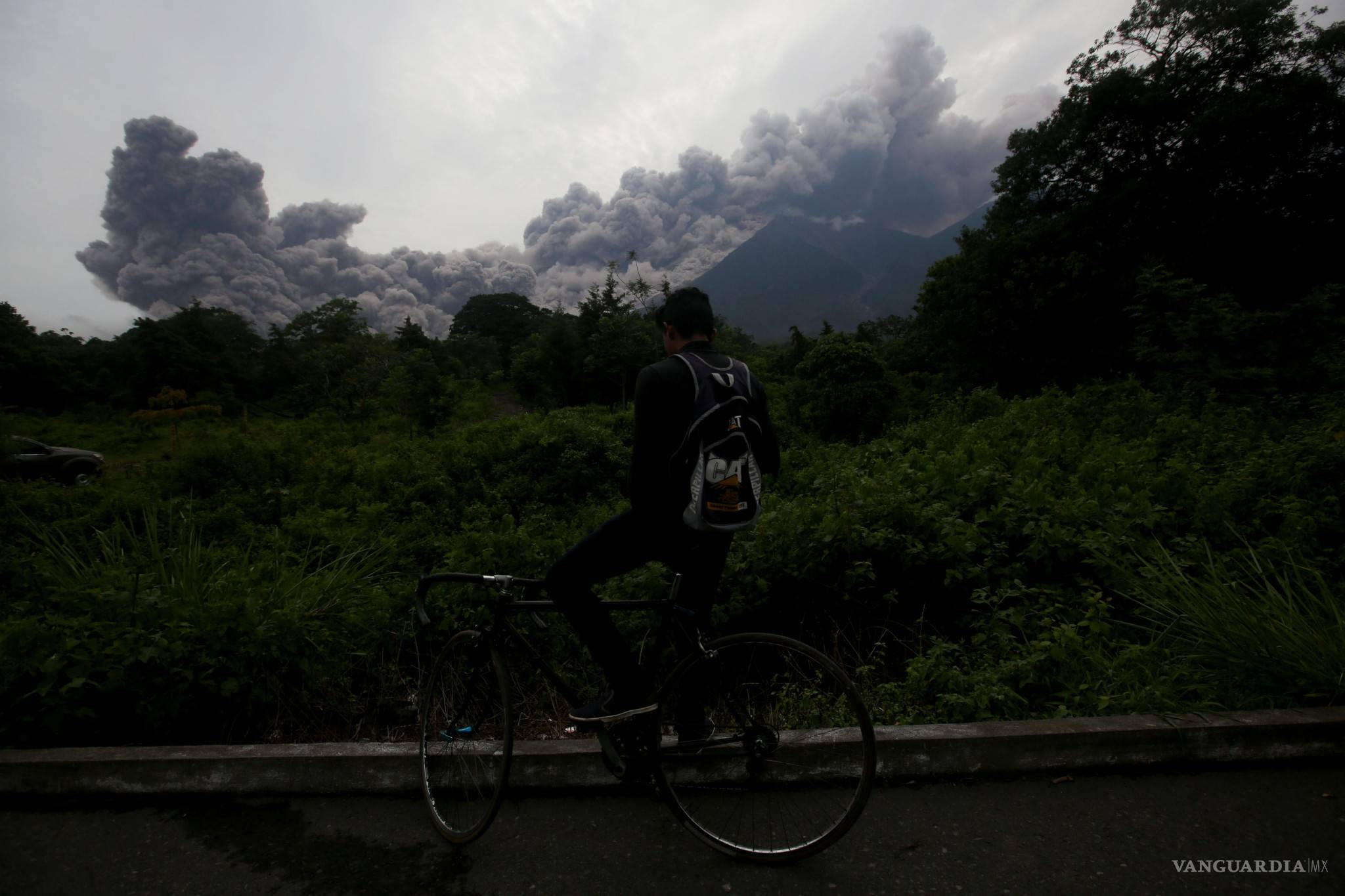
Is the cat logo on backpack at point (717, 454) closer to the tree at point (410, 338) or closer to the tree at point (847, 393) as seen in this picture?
the tree at point (847, 393)

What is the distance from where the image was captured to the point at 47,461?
17.3m

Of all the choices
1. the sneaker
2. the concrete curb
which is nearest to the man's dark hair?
the sneaker

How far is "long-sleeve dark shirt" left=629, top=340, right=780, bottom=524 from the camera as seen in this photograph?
2127mm

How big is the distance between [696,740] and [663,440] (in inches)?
42.3

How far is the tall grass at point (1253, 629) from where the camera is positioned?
2736 mm

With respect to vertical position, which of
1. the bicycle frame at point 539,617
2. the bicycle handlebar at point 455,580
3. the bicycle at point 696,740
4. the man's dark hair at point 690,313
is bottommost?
the bicycle at point 696,740

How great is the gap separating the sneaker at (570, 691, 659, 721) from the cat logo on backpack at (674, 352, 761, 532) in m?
0.70

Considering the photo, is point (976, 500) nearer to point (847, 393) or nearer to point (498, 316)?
point (847, 393)

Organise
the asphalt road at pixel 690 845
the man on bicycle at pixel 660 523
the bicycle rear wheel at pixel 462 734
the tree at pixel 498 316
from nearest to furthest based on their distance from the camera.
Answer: the asphalt road at pixel 690 845 < the man on bicycle at pixel 660 523 < the bicycle rear wheel at pixel 462 734 < the tree at pixel 498 316

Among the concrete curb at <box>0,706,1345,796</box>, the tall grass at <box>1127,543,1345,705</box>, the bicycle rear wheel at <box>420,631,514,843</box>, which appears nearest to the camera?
the bicycle rear wheel at <box>420,631,514,843</box>

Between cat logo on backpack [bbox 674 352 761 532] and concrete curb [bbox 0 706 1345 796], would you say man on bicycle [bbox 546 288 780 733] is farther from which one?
concrete curb [bbox 0 706 1345 796]

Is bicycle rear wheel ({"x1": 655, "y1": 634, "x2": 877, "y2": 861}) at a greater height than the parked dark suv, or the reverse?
the parked dark suv

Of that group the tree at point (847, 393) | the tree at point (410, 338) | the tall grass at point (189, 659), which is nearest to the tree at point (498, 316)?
the tree at point (410, 338)

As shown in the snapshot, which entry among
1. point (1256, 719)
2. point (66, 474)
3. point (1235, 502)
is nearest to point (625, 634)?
point (1256, 719)
